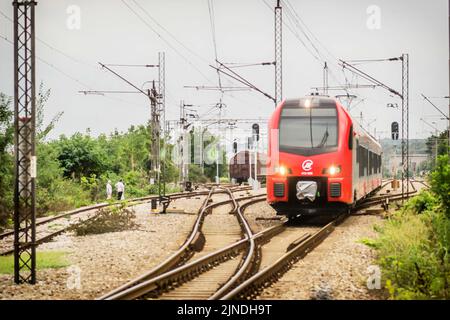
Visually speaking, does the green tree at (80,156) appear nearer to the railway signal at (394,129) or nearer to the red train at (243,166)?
the railway signal at (394,129)

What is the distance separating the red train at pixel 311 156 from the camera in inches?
742

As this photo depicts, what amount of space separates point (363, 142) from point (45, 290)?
50.8ft

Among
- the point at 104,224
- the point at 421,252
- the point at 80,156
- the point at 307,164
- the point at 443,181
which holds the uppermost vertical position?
the point at 80,156

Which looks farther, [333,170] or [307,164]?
[307,164]

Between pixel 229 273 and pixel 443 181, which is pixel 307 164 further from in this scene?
pixel 229 273

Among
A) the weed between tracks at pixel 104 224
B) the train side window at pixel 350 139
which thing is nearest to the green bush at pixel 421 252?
the train side window at pixel 350 139

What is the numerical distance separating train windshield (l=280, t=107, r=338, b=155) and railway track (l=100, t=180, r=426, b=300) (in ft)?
9.46

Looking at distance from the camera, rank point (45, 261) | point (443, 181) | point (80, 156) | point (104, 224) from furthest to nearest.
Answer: point (80, 156), point (104, 224), point (443, 181), point (45, 261)

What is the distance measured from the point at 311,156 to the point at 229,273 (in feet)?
24.9

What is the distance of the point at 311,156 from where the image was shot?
1895cm

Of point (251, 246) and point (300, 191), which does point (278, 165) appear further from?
point (251, 246)

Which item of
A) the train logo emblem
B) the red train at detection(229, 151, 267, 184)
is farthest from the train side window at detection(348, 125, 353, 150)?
the red train at detection(229, 151, 267, 184)

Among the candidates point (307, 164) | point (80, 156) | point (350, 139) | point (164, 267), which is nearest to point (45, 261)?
point (164, 267)
